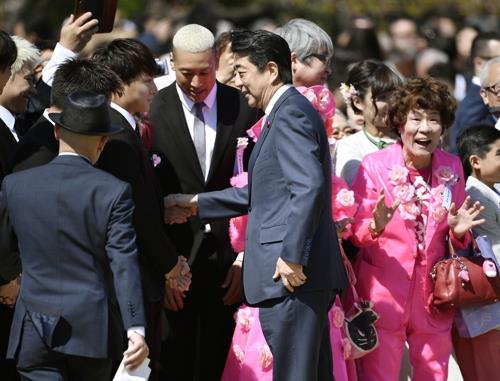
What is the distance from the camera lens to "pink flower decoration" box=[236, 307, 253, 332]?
6.80m

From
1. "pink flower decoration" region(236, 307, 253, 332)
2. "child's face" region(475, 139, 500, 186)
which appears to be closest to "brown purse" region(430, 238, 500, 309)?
"child's face" region(475, 139, 500, 186)

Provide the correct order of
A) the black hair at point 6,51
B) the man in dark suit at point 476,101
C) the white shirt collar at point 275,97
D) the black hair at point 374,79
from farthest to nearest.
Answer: the man in dark suit at point 476,101, the black hair at point 374,79, the black hair at point 6,51, the white shirt collar at point 275,97

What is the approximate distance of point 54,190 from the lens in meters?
5.24

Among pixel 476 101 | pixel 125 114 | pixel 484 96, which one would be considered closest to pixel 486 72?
pixel 484 96

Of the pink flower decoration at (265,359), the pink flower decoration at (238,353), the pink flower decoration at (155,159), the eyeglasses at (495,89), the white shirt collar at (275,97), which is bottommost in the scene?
the pink flower decoration at (238,353)

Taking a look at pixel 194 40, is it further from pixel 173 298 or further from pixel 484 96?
pixel 484 96

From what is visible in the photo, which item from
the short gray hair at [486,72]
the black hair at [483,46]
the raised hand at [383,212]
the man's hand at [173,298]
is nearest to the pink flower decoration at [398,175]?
the raised hand at [383,212]

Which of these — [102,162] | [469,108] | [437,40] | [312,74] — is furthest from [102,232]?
[437,40]

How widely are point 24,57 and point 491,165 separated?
9.78ft

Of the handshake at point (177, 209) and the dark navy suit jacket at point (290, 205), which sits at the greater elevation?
the dark navy suit jacket at point (290, 205)

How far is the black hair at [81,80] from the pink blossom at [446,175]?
2.05 meters

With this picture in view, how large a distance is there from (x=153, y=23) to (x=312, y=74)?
11400 mm

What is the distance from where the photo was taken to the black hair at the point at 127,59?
6.46m

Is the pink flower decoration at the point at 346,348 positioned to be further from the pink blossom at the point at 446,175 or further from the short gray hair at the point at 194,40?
the short gray hair at the point at 194,40
